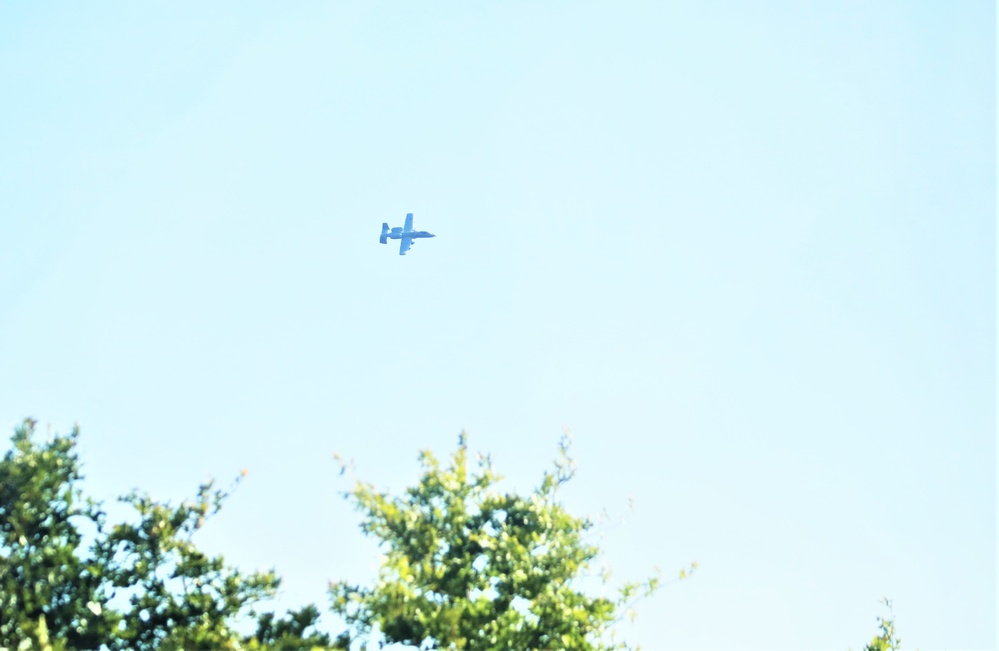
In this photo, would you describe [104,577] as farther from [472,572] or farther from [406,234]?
[406,234]

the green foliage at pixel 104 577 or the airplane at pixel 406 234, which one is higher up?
the airplane at pixel 406 234

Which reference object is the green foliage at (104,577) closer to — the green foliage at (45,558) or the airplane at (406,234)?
the green foliage at (45,558)

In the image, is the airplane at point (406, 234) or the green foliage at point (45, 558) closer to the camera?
the green foliage at point (45, 558)

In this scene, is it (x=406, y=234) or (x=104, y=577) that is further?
(x=406, y=234)

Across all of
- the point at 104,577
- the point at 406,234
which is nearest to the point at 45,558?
the point at 104,577

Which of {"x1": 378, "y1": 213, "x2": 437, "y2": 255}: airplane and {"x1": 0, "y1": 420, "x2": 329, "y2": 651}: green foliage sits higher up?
{"x1": 378, "y1": 213, "x2": 437, "y2": 255}: airplane

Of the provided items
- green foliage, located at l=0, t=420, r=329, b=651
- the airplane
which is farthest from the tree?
the airplane

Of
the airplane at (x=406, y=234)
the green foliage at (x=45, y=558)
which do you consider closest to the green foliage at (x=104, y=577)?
the green foliage at (x=45, y=558)

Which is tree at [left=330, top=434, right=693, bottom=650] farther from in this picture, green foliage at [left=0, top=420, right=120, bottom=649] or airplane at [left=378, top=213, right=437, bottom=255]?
airplane at [left=378, top=213, right=437, bottom=255]

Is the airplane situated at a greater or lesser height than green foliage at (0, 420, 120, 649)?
greater

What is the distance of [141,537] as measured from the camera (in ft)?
70.5

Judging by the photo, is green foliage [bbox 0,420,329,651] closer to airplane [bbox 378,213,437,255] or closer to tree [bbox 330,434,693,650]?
tree [bbox 330,434,693,650]

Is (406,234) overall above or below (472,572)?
above

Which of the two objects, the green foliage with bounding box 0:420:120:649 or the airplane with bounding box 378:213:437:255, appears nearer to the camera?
the green foliage with bounding box 0:420:120:649
